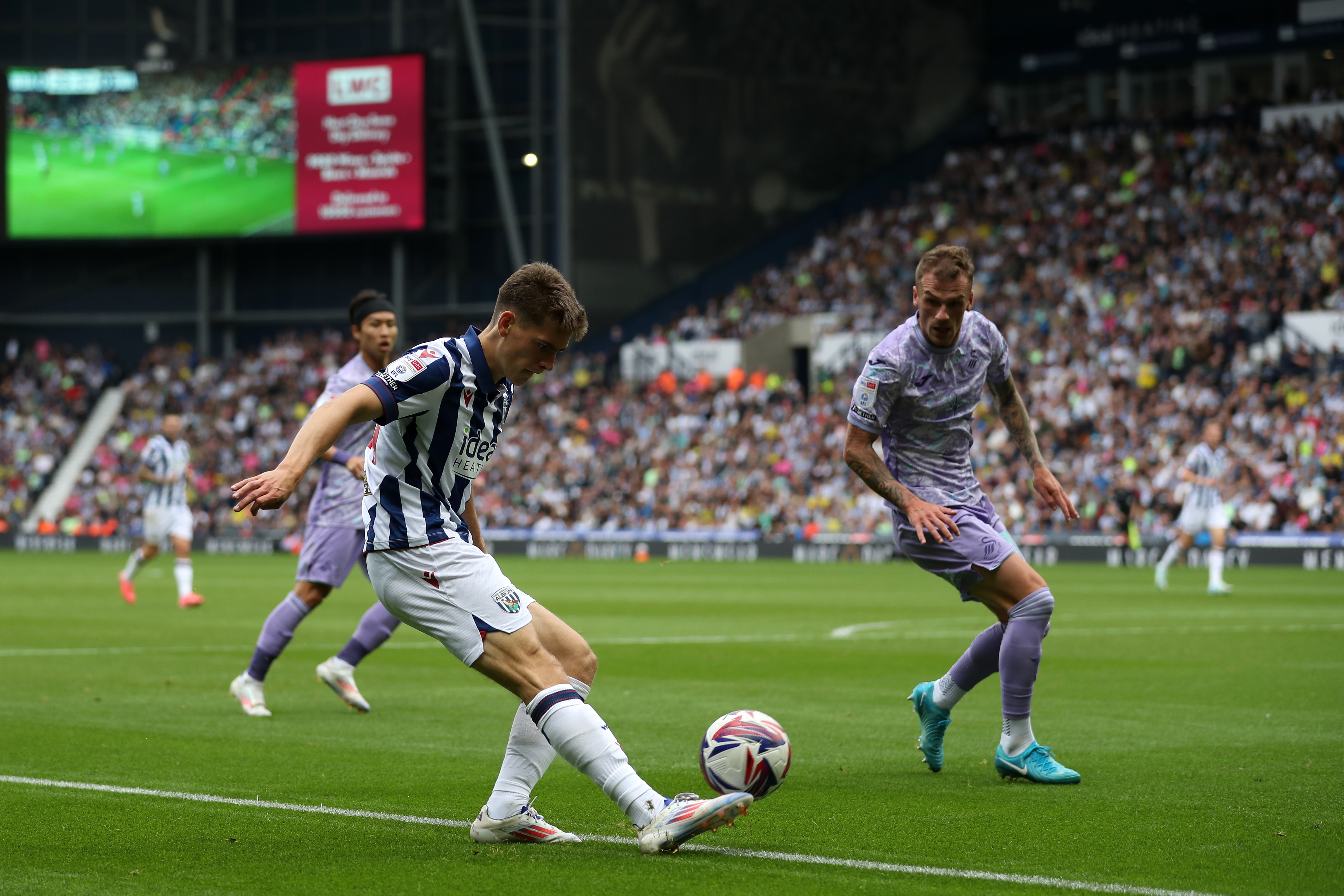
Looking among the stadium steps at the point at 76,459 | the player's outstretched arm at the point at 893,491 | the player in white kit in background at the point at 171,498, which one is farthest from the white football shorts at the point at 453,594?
the stadium steps at the point at 76,459

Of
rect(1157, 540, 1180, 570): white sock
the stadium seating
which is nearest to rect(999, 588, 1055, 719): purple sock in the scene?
rect(1157, 540, 1180, 570): white sock

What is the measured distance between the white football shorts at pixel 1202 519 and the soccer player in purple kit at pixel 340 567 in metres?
17.0

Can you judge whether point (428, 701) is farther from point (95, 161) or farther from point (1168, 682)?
point (95, 161)

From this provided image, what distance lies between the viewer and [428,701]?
11.6m

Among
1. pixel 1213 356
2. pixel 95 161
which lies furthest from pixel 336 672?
pixel 95 161

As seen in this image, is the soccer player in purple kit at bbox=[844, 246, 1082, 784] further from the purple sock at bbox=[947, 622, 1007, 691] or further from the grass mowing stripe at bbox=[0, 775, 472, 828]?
the grass mowing stripe at bbox=[0, 775, 472, 828]

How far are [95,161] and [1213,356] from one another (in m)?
35.6

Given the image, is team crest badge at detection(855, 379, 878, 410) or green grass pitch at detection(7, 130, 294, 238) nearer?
team crest badge at detection(855, 379, 878, 410)

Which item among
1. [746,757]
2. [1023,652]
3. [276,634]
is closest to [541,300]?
[746,757]

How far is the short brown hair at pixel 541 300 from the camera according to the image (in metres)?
5.92

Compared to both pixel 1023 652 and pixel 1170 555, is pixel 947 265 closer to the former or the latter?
pixel 1023 652

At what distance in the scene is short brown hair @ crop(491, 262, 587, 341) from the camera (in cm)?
592

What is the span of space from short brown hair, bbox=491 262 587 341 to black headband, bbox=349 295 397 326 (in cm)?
480

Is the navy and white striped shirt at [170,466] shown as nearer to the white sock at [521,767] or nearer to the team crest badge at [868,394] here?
the team crest badge at [868,394]
